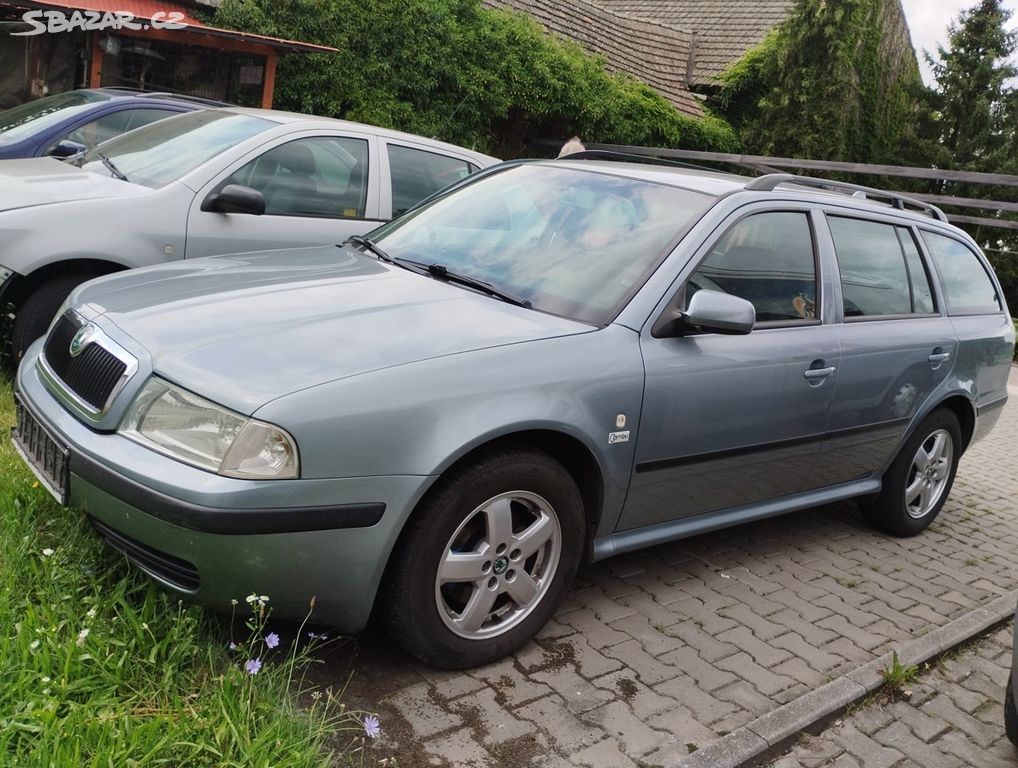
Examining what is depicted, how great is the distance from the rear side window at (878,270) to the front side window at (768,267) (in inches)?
10.0

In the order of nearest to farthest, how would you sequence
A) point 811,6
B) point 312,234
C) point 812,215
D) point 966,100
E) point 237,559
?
point 237,559 < point 812,215 < point 312,234 < point 811,6 < point 966,100

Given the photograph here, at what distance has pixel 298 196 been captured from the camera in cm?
580

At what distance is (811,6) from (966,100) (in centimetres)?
619

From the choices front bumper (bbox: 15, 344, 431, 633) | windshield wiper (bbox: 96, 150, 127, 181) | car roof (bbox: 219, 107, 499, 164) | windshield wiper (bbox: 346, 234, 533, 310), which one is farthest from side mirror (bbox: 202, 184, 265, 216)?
front bumper (bbox: 15, 344, 431, 633)

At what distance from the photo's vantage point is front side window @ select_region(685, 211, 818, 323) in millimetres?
3814

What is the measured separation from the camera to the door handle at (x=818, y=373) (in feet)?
13.4

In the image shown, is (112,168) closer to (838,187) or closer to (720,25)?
(838,187)

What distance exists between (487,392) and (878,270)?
2.59m

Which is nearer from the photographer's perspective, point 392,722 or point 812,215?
point 392,722

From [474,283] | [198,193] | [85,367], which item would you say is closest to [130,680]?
[85,367]

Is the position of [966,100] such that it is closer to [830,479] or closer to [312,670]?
[830,479]

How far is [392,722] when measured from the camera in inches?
112

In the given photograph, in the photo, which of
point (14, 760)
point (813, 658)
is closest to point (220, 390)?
point (14, 760)

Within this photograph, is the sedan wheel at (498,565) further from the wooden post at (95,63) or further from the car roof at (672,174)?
the wooden post at (95,63)
